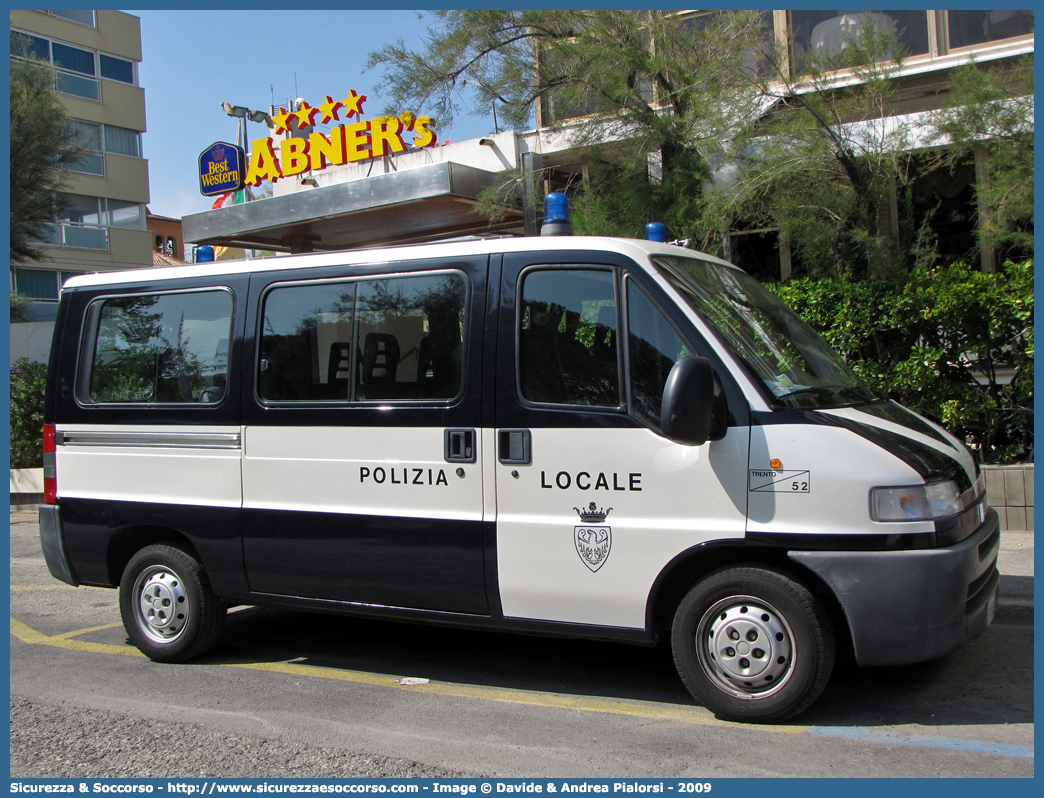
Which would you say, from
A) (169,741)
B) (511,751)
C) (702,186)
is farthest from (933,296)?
(169,741)

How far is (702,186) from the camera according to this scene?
370 inches

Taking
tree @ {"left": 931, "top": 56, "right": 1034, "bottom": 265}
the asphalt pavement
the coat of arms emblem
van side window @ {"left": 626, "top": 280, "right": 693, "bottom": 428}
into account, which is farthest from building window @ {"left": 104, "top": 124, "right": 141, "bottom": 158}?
the coat of arms emblem

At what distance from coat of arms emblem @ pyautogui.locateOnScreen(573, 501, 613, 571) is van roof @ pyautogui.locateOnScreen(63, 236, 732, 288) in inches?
49.7

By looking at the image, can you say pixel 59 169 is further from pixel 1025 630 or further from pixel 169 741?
pixel 1025 630

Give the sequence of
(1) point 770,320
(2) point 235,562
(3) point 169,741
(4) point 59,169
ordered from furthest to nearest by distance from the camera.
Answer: (4) point 59,169 < (2) point 235,562 < (1) point 770,320 < (3) point 169,741

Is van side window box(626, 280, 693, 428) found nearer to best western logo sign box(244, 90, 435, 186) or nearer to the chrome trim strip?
the chrome trim strip

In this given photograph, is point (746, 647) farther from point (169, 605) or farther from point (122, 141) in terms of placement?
point (122, 141)

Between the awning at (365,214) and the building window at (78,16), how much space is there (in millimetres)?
23655

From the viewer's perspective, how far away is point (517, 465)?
15.1 feet

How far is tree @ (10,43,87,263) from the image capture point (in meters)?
16.1

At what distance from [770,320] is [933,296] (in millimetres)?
3870

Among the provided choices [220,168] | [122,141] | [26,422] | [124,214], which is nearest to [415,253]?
[26,422]

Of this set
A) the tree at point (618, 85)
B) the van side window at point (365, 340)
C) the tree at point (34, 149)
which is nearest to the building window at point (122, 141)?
the tree at point (34, 149)

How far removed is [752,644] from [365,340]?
252 cm
